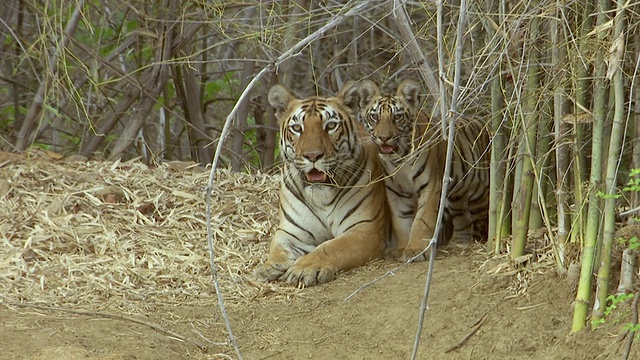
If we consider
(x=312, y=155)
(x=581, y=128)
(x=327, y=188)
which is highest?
(x=581, y=128)

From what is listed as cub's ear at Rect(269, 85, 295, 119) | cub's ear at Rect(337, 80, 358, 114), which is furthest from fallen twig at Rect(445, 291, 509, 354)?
cub's ear at Rect(269, 85, 295, 119)

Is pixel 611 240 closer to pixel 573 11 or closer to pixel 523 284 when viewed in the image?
pixel 523 284

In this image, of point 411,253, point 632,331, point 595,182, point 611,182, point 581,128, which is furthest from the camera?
point 411,253

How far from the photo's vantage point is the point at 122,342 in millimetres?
4172

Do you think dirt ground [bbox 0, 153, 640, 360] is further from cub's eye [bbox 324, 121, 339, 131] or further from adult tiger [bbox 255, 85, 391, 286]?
cub's eye [bbox 324, 121, 339, 131]

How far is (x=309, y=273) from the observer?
512 centimetres

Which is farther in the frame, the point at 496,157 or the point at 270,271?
the point at 270,271

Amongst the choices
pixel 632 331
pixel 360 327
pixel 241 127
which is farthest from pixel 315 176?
pixel 241 127

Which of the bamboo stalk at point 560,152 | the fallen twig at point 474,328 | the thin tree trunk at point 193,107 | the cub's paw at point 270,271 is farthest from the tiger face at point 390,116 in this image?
the thin tree trunk at point 193,107

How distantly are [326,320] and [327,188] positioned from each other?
1.19 metres

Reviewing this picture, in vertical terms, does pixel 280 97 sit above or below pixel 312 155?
above

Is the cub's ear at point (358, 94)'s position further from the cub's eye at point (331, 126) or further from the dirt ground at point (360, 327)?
the dirt ground at point (360, 327)

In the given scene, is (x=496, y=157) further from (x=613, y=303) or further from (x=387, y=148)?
(x=613, y=303)

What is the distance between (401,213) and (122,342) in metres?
2.02
